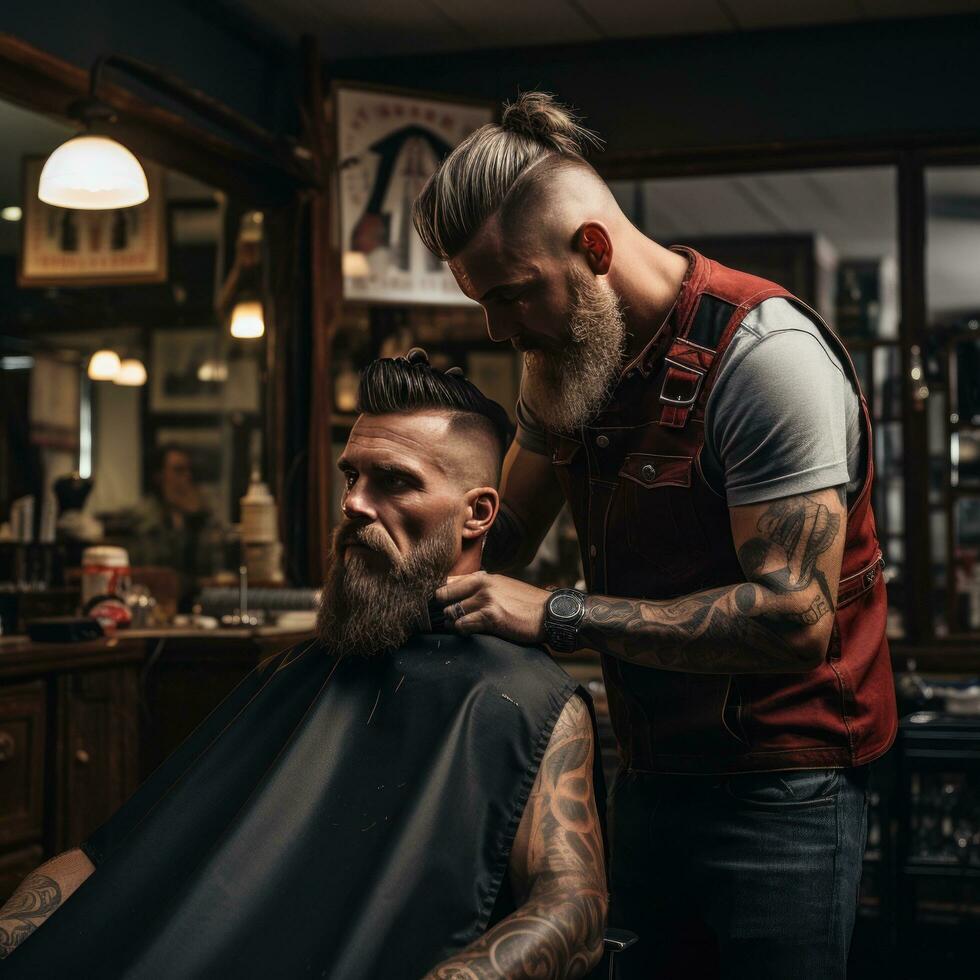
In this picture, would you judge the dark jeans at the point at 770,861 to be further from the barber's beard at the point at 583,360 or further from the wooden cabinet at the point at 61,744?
the wooden cabinet at the point at 61,744

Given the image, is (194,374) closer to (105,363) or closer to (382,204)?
(105,363)

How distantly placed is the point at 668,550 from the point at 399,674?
0.41 m

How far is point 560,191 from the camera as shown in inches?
65.4

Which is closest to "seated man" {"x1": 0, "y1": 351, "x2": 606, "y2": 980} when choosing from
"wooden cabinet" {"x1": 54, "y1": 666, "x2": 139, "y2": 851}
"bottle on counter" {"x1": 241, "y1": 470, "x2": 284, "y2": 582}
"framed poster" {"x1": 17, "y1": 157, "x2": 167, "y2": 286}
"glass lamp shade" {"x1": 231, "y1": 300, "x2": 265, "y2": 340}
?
"wooden cabinet" {"x1": 54, "y1": 666, "x2": 139, "y2": 851}

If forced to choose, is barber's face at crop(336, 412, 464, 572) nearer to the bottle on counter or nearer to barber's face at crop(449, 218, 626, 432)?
barber's face at crop(449, 218, 626, 432)

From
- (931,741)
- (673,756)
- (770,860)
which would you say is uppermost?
(673,756)

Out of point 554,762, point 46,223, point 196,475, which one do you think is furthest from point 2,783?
point 196,475

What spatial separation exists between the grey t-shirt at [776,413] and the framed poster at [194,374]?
4.08 m

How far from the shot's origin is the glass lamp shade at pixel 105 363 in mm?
6246

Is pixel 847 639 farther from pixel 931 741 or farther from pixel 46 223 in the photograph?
pixel 46 223

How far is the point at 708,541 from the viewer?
172 centimetres

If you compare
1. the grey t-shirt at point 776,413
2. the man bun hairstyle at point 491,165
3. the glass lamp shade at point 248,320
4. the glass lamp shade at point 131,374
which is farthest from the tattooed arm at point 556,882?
the glass lamp shade at point 131,374

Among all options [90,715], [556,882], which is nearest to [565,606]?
[556,882]

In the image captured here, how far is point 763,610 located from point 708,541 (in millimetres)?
172
